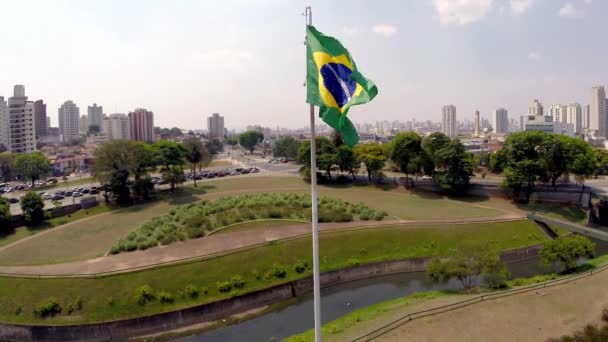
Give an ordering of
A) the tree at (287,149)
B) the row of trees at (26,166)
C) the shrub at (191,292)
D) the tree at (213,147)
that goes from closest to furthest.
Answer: the shrub at (191,292), the row of trees at (26,166), the tree at (287,149), the tree at (213,147)

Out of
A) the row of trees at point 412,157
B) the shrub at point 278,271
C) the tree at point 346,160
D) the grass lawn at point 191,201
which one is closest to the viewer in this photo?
the shrub at point 278,271

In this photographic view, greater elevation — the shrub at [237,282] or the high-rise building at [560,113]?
the high-rise building at [560,113]

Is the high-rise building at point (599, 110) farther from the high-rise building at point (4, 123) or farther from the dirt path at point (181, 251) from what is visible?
the high-rise building at point (4, 123)

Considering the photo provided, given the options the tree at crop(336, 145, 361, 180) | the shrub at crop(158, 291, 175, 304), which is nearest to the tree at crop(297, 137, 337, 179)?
the tree at crop(336, 145, 361, 180)

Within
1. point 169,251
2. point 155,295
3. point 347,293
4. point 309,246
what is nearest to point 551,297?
point 347,293

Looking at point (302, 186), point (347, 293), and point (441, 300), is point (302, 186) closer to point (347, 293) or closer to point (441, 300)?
point (347, 293)

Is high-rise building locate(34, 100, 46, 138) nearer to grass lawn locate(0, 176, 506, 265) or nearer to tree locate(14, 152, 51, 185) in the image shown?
tree locate(14, 152, 51, 185)

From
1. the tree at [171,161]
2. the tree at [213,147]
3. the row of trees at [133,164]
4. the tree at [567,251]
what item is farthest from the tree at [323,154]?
the tree at [213,147]

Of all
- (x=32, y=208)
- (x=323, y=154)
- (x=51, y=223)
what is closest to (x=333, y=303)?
(x=51, y=223)
